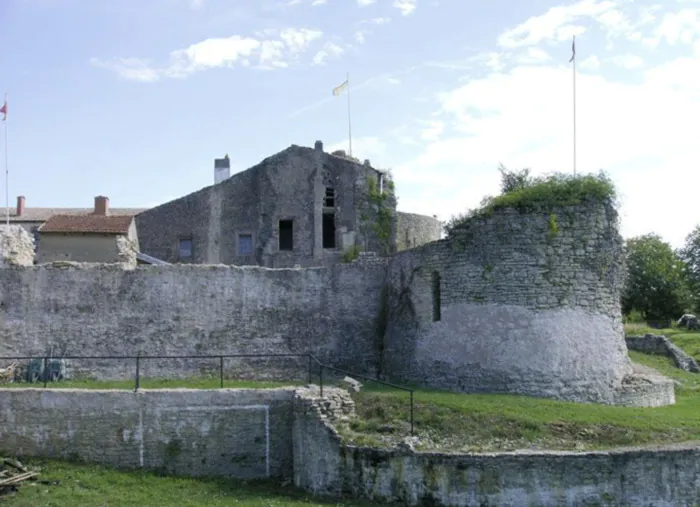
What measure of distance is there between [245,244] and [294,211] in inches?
97.3

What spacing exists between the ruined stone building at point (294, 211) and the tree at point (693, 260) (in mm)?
29971

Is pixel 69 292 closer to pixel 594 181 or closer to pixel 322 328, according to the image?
pixel 322 328

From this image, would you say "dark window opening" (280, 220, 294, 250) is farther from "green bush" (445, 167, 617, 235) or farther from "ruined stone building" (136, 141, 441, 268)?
"green bush" (445, 167, 617, 235)

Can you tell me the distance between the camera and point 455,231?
22141mm

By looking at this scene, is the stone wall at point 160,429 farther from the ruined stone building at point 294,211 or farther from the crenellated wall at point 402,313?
the ruined stone building at point 294,211

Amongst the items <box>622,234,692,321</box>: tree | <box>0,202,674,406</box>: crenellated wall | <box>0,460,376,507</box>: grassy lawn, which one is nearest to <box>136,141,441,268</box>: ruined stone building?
<box>0,202,674,406</box>: crenellated wall

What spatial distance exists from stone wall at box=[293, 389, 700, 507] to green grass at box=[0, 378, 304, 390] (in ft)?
17.9

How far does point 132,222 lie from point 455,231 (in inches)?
644

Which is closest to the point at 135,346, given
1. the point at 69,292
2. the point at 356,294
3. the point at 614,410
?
Result: the point at 69,292

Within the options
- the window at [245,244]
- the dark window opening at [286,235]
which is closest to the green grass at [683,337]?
the dark window opening at [286,235]

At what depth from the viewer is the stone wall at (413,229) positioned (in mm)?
34844

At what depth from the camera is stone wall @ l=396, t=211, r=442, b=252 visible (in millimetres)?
34844

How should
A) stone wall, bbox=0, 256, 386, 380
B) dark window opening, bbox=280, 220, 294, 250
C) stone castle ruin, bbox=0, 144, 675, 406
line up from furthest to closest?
dark window opening, bbox=280, 220, 294, 250
stone wall, bbox=0, 256, 386, 380
stone castle ruin, bbox=0, 144, 675, 406

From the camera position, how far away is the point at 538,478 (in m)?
15.8
